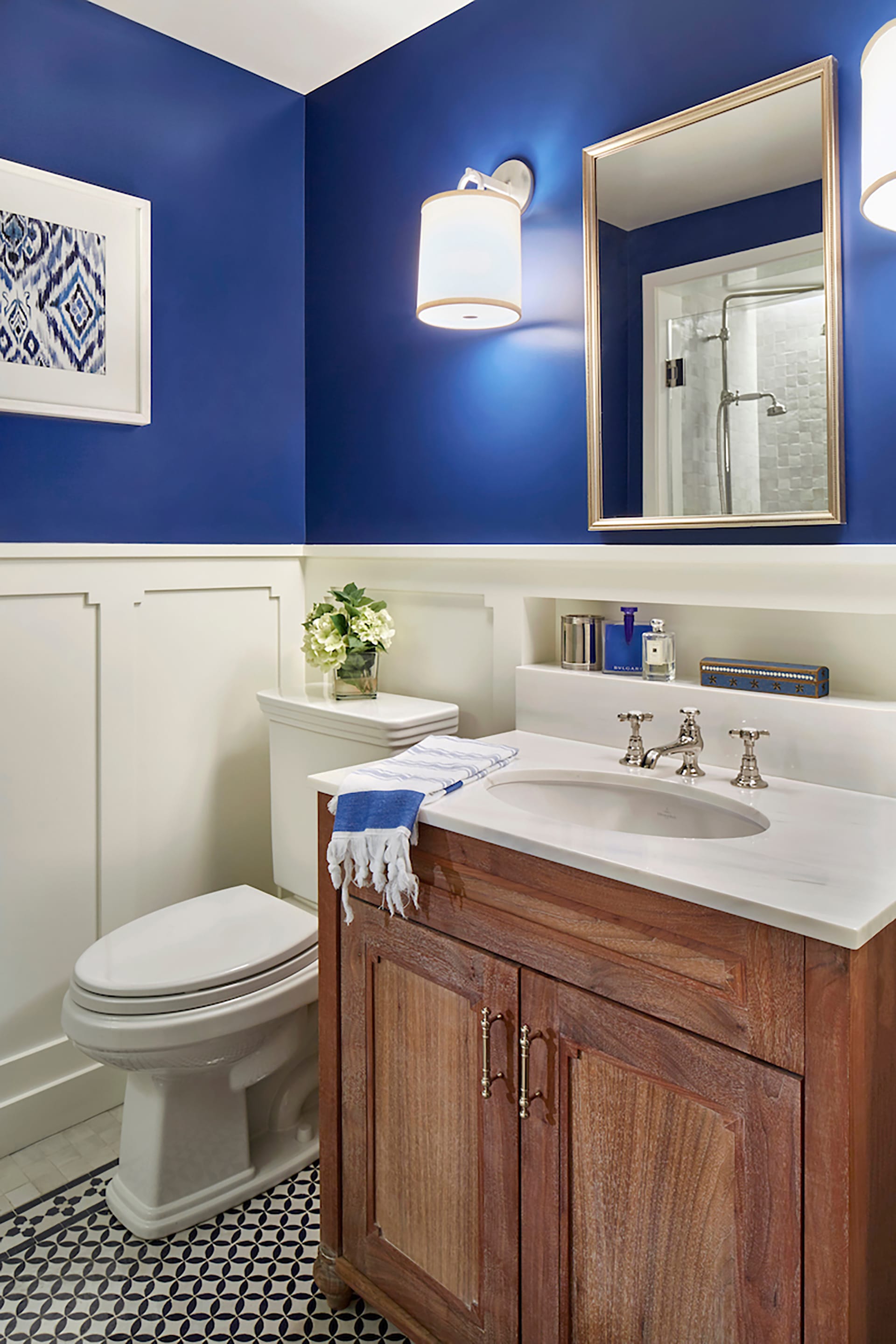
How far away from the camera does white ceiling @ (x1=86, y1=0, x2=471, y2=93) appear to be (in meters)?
2.00

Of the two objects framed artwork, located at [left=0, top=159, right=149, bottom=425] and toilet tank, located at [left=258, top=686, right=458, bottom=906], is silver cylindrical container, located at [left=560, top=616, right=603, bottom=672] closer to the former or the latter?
toilet tank, located at [left=258, top=686, right=458, bottom=906]

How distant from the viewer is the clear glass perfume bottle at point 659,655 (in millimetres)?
1699

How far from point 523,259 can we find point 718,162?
1.47 ft

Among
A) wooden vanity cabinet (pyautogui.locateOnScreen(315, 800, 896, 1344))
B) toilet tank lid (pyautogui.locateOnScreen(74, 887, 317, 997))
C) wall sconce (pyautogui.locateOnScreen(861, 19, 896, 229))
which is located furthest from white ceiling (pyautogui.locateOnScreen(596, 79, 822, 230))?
toilet tank lid (pyautogui.locateOnScreen(74, 887, 317, 997))

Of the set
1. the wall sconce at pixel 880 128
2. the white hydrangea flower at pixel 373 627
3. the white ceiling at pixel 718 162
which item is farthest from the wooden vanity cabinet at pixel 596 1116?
the white ceiling at pixel 718 162

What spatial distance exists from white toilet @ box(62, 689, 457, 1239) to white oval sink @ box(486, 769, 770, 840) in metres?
0.40

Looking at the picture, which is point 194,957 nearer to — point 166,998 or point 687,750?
point 166,998

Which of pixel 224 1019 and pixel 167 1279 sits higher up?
pixel 224 1019

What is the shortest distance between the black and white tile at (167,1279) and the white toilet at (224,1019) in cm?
5

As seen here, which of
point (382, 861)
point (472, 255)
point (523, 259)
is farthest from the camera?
point (523, 259)

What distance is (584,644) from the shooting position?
6.04ft

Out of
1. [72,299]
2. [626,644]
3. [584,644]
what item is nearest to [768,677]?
[626,644]

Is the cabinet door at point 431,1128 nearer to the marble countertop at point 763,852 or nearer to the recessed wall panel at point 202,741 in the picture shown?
the marble countertop at point 763,852

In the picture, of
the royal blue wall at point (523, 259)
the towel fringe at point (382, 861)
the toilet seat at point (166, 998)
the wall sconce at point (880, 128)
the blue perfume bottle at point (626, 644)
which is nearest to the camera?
the wall sconce at point (880, 128)
